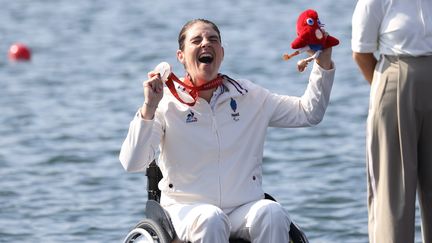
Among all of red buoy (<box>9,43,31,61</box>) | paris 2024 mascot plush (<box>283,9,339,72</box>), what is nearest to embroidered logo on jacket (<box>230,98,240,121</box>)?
paris 2024 mascot plush (<box>283,9,339,72</box>)

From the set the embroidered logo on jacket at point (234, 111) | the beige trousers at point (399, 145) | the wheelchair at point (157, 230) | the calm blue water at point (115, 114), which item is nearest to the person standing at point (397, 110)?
the beige trousers at point (399, 145)

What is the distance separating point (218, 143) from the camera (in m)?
5.67

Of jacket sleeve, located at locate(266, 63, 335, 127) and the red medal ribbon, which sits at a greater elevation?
the red medal ribbon

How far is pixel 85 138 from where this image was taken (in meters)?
11.7

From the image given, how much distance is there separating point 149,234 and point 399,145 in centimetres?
111

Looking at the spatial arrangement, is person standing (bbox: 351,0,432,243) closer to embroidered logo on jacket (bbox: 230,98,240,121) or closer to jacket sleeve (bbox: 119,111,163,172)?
embroidered logo on jacket (bbox: 230,98,240,121)

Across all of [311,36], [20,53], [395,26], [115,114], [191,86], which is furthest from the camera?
[20,53]

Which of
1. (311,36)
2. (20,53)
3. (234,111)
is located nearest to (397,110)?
(311,36)

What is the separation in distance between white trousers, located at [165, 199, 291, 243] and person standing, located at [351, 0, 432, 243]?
1.48 feet

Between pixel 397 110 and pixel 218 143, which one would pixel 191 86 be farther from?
pixel 397 110

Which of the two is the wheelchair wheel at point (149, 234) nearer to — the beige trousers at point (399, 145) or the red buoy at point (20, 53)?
the beige trousers at point (399, 145)

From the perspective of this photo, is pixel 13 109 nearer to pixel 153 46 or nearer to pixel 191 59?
pixel 153 46

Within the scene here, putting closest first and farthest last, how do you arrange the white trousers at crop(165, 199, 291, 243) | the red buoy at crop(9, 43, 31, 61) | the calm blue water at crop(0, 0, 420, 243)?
the white trousers at crop(165, 199, 291, 243)
the calm blue water at crop(0, 0, 420, 243)
the red buoy at crop(9, 43, 31, 61)

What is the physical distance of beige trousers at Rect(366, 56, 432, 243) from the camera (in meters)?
5.51
